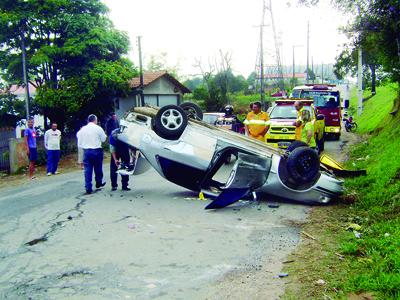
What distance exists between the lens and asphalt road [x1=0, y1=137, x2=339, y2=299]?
14.9 ft

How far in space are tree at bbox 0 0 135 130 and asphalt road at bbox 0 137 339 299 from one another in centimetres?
1093

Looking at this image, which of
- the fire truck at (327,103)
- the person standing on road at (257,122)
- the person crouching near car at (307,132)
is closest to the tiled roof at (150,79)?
the fire truck at (327,103)

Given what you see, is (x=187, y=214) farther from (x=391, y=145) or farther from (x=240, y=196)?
(x=391, y=145)

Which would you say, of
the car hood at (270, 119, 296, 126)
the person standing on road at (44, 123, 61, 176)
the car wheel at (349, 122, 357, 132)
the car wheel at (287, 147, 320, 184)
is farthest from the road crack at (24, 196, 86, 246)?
the car wheel at (349, 122, 357, 132)

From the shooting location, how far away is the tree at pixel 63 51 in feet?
60.0

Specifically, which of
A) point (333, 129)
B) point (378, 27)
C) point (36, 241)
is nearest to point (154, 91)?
point (333, 129)

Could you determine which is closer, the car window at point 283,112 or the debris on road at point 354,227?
the debris on road at point 354,227

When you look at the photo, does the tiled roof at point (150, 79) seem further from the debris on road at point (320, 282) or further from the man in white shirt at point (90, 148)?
the debris on road at point (320, 282)

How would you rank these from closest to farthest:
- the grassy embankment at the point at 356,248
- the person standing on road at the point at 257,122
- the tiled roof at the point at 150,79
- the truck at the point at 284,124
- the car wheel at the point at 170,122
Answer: the grassy embankment at the point at 356,248, the car wheel at the point at 170,122, the person standing on road at the point at 257,122, the truck at the point at 284,124, the tiled roof at the point at 150,79

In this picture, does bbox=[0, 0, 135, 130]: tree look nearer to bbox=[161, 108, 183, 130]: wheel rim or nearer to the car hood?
the car hood

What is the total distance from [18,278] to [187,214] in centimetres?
322

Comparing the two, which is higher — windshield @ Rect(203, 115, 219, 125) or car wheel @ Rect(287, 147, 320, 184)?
windshield @ Rect(203, 115, 219, 125)

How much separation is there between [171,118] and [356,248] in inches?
175

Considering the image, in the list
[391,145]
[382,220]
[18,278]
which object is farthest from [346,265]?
[391,145]
